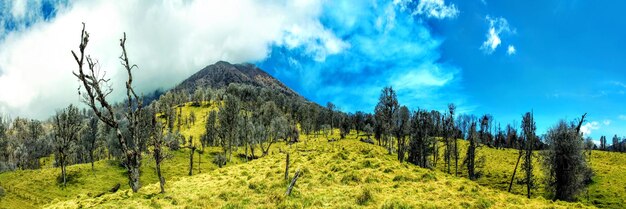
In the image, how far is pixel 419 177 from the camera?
91.9 feet

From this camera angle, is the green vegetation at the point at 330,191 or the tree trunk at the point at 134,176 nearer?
the green vegetation at the point at 330,191

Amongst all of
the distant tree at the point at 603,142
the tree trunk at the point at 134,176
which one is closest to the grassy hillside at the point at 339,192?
the tree trunk at the point at 134,176

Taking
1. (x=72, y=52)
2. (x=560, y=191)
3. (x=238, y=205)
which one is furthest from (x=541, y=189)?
(x=72, y=52)

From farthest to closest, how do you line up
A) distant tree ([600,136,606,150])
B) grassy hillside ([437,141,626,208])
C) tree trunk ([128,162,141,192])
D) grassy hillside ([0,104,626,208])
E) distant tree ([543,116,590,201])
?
1. distant tree ([600,136,606,150])
2. grassy hillside ([437,141,626,208])
3. distant tree ([543,116,590,201])
4. tree trunk ([128,162,141,192])
5. grassy hillside ([0,104,626,208])

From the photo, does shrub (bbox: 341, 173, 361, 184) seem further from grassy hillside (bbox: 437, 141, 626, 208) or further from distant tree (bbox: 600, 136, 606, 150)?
distant tree (bbox: 600, 136, 606, 150)

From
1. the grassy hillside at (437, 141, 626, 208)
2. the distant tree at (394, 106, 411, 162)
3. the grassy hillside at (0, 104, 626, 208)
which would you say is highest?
the distant tree at (394, 106, 411, 162)

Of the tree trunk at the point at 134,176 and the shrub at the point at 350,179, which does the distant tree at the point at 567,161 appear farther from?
the tree trunk at the point at 134,176

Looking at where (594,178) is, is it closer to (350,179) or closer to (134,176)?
(350,179)

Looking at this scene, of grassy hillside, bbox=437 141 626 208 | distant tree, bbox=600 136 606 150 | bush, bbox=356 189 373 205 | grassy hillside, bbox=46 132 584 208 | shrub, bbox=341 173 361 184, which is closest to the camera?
grassy hillside, bbox=46 132 584 208

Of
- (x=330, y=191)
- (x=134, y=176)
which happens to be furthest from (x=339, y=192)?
(x=134, y=176)

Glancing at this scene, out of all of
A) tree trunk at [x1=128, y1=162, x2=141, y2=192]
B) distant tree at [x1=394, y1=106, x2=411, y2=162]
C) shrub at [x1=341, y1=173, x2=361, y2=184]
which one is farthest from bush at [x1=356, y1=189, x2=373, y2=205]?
distant tree at [x1=394, y1=106, x2=411, y2=162]

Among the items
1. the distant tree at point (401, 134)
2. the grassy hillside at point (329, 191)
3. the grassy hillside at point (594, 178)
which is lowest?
the grassy hillside at point (594, 178)

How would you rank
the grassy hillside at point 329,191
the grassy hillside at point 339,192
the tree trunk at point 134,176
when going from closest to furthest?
the grassy hillside at point 339,192
the grassy hillside at point 329,191
the tree trunk at point 134,176

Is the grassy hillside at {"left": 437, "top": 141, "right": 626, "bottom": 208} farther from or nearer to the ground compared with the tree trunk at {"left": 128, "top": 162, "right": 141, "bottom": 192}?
nearer to the ground
